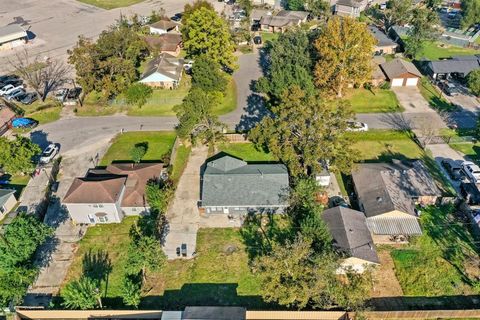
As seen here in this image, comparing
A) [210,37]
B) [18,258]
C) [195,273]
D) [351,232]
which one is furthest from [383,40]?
[18,258]

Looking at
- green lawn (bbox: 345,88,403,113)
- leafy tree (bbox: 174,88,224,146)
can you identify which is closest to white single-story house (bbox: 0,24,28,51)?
leafy tree (bbox: 174,88,224,146)

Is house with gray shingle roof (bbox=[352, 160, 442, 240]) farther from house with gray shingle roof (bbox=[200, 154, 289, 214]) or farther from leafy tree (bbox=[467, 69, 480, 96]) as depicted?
leafy tree (bbox=[467, 69, 480, 96])

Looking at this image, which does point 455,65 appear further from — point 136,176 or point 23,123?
point 23,123

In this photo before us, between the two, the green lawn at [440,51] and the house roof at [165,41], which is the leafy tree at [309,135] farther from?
the green lawn at [440,51]

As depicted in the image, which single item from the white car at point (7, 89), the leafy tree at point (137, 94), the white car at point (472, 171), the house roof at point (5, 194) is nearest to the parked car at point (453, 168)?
the white car at point (472, 171)

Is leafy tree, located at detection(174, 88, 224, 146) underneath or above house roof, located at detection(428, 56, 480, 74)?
underneath

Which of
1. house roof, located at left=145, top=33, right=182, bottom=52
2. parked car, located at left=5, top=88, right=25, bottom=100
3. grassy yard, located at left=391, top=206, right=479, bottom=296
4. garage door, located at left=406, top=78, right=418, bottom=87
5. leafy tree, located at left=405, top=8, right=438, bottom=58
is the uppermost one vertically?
leafy tree, located at left=405, top=8, right=438, bottom=58
